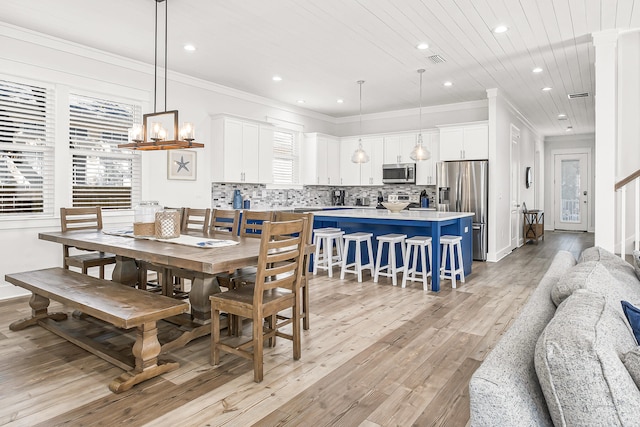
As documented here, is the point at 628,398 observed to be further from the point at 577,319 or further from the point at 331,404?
the point at 331,404

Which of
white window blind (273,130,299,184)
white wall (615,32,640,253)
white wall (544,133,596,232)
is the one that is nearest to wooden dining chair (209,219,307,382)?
white wall (615,32,640,253)

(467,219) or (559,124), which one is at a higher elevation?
(559,124)

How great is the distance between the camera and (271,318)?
304 cm

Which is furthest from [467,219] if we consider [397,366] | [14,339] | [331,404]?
[14,339]

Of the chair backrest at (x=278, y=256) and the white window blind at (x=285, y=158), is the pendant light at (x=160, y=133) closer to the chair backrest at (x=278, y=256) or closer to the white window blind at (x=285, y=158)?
the chair backrest at (x=278, y=256)

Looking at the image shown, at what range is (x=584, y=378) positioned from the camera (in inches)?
36.2

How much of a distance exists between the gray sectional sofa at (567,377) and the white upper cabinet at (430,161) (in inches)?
258

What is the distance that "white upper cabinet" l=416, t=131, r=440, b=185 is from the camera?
7.55 metres

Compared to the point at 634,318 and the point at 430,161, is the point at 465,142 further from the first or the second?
the point at 634,318

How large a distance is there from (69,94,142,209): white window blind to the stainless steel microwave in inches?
183

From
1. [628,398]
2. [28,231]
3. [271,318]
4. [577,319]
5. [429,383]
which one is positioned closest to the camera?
[628,398]

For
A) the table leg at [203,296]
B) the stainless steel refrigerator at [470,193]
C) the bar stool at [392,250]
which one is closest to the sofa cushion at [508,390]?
the table leg at [203,296]

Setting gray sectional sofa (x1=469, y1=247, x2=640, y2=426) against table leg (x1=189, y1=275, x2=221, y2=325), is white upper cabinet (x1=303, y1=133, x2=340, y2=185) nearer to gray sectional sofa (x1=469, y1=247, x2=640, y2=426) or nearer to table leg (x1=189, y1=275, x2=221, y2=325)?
table leg (x1=189, y1=275, x2=221, y2=325)

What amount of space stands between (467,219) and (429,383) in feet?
12.0
